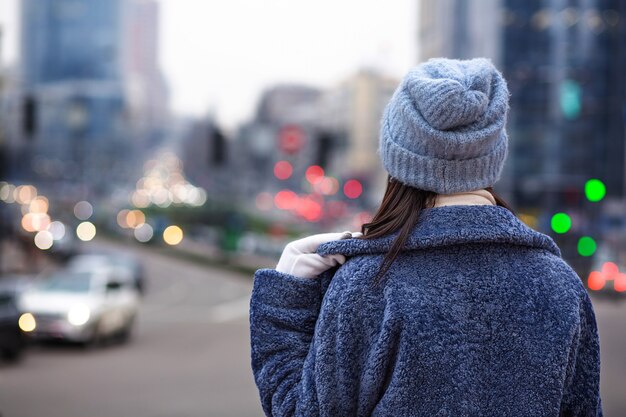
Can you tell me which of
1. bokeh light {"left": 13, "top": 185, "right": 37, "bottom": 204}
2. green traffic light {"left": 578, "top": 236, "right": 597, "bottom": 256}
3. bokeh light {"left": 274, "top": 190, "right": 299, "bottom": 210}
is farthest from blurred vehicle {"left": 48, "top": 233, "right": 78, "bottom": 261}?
bokeh light {"left": 13, "top": 185, "right": 37, "bottom": 204}

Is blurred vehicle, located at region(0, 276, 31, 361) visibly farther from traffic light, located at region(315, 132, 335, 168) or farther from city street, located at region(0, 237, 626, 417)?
traffic light, located at region(315, 132, 335, 168)

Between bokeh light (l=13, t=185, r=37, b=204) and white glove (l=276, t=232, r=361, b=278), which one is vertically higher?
white glove (l=276, t=232, r=361, b=278)

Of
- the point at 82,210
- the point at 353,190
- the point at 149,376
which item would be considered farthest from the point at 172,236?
the point at 149,376

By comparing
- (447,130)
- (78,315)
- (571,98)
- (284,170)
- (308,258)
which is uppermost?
(447,130)

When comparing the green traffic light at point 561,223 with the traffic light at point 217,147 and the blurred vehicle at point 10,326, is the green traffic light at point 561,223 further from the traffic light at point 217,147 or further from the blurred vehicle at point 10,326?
the traffic light at point 217,147

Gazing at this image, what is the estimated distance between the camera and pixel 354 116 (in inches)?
4894

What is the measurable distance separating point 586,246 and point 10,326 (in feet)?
36.1

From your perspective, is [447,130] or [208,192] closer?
[447,130]

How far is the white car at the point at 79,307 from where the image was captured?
64.8 ft

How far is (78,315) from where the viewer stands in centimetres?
1980

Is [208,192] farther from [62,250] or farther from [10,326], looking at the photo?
[10,326]

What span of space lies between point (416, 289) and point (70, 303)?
18755mm

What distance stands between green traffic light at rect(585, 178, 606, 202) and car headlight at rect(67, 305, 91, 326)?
957 cm

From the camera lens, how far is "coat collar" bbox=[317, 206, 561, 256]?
86.1 inches
